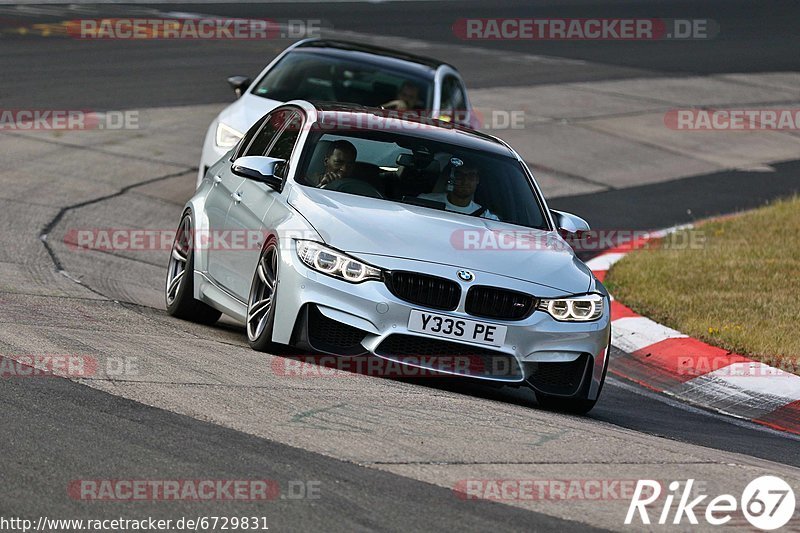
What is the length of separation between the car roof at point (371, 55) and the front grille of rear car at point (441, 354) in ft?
24.5

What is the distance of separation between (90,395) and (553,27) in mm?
27638

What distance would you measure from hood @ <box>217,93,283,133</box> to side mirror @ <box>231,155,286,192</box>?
4.76m

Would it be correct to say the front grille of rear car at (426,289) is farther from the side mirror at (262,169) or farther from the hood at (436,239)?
the side mirror at (262,169)

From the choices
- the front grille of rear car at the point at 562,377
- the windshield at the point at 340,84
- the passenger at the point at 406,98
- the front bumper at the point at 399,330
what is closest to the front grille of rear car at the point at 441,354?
the front bumper at the point at 399,330

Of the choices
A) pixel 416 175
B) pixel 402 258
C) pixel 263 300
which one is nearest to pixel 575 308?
pixel 402 258

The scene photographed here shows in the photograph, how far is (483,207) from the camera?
869cm

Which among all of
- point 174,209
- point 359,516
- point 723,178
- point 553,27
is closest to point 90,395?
point 359,516

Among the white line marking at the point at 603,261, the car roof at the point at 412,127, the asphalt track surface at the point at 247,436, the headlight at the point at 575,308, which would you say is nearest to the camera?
the asphalt track surface at the point at 247,436

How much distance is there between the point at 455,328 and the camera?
7434 mm

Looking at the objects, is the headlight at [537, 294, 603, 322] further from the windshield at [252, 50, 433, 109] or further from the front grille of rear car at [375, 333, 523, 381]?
the windshield at [252, 50, 433, 109]

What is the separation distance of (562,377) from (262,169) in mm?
2213

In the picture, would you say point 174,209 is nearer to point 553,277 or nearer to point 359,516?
point 553,277

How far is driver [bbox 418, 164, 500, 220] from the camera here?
858cm

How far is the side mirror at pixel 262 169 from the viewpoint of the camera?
27.9 feet
